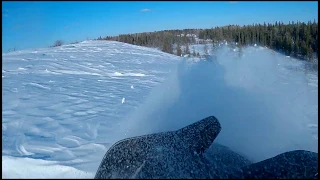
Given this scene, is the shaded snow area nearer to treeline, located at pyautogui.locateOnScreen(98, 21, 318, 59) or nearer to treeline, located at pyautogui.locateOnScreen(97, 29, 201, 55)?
treeline, located at pyautogui.locateOnScreen(98, 21, 318, 59)

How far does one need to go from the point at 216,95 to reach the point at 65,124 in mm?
3673

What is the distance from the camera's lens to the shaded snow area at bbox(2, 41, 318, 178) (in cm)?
473

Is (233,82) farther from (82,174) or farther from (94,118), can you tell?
(82,174)

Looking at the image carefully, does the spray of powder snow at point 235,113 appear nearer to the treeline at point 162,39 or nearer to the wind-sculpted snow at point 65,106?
the wind-sculpted snow at point 65,106

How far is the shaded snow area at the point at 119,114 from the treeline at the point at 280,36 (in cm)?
1783

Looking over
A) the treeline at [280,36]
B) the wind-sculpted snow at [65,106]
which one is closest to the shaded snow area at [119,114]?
the wind-sculpted snow at [65,106]

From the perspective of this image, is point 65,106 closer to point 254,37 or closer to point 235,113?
point 235,113

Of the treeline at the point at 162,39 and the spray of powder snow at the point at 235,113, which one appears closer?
the spray of powder snow at the point at 235,113

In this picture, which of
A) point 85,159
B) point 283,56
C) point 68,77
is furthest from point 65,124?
point 283,56

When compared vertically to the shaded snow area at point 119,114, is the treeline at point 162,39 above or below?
above

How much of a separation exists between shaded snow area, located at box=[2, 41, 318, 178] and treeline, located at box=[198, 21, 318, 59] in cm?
1783

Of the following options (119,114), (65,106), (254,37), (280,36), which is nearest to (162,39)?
(254,37)

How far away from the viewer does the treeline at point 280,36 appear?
27.0m

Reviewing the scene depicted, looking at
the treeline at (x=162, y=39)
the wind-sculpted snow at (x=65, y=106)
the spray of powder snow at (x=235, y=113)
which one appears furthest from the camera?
the treeline at (x=162, y=39)
